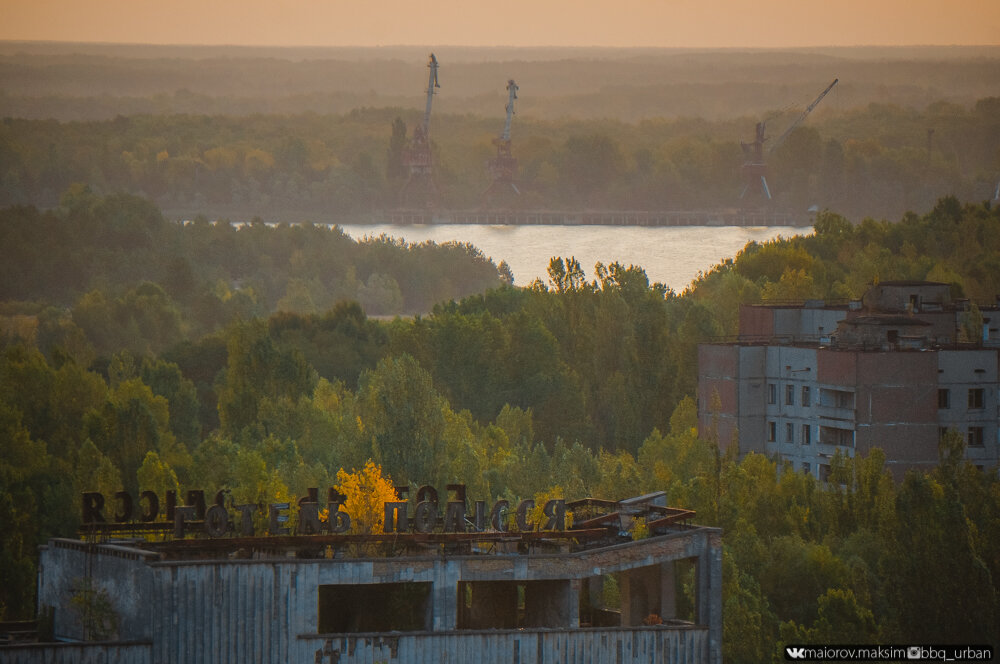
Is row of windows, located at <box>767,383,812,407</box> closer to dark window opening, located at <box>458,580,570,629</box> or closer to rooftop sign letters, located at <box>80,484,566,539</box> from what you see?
rooftop sign letters, located at <box>80,484,566,539</box>

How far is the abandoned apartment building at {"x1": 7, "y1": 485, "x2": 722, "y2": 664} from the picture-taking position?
4434 cm

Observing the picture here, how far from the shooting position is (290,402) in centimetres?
9119

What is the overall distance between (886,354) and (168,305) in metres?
101

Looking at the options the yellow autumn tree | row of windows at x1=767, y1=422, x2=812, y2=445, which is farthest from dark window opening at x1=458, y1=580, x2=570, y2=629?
row of windows at x1=767, y1=422, x2=812, y2=445

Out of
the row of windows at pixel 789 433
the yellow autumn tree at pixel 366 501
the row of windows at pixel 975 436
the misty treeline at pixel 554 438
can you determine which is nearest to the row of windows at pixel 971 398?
the row of windows at pixel 975 436

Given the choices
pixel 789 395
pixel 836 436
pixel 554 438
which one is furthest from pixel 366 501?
pixel 554 438

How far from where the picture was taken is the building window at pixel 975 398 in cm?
8812

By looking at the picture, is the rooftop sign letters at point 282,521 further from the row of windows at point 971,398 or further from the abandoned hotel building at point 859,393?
the row of windows at point 971,398

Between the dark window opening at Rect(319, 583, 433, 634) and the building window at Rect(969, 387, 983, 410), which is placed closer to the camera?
the dark window opening at Rect(319, 583, 433, 634)

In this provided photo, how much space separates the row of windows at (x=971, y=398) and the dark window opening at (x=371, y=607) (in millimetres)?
43697

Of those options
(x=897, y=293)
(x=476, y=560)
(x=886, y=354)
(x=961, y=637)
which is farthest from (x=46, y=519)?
(x=897, y=293)

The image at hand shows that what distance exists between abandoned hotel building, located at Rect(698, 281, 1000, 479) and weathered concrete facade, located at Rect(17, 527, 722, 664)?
37.0m

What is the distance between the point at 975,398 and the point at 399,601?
45.8 m

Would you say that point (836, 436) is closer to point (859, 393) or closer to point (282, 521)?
point (859, 393)
